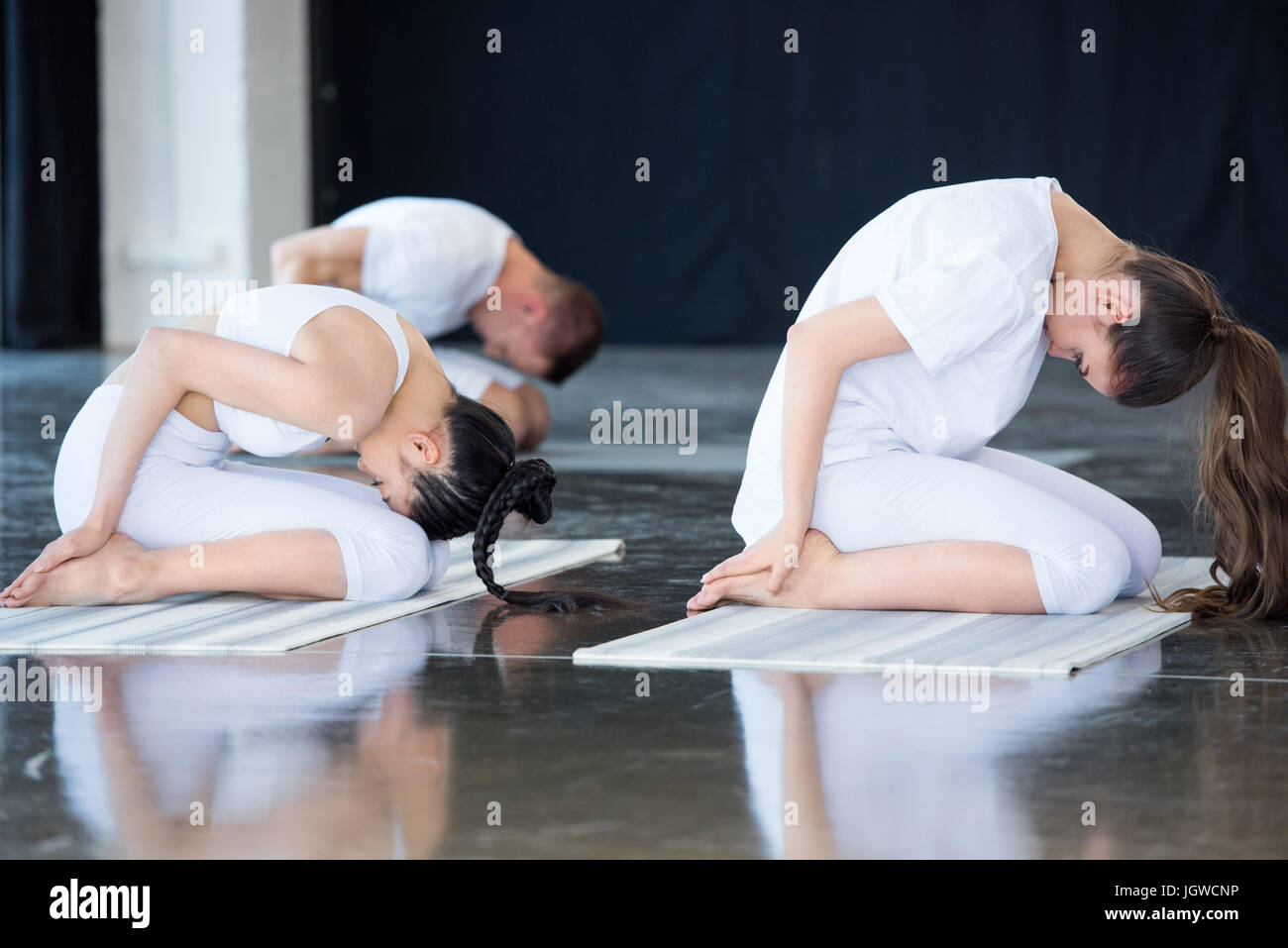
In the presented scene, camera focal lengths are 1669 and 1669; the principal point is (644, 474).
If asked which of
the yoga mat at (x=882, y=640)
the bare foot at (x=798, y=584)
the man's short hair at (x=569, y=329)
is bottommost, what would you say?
the yoga mat at (x=882, y=640)

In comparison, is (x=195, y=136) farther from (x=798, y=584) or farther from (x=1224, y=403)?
(x=1224, y=403)

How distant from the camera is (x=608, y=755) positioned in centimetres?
151

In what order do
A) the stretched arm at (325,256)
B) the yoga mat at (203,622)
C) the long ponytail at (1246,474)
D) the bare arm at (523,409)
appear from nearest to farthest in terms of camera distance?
1. the yoga mat at (203,622)
2. the long ponytail at (1246,474)
3. the stretched arm at (325,256)
4. the bare arm at (523,409)

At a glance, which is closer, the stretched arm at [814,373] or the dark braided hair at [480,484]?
the stretched arm at [814,373]

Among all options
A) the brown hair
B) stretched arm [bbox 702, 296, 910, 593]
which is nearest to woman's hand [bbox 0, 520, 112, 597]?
stretched arm [bbox 702, 296, 910, 593]

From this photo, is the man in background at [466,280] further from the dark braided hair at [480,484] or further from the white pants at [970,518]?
the white pants at [970,518]

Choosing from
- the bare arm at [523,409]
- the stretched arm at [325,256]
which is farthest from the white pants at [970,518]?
the stretched arm at [325,256]

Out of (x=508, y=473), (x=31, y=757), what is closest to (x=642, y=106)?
(x=508, y=473)

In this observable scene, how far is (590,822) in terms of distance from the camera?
130 cm

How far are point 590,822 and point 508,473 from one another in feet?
3.15

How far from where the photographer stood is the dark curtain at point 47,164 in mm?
7961

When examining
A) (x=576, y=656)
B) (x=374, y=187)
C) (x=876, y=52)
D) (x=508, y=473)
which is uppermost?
(x=876, y=52)
